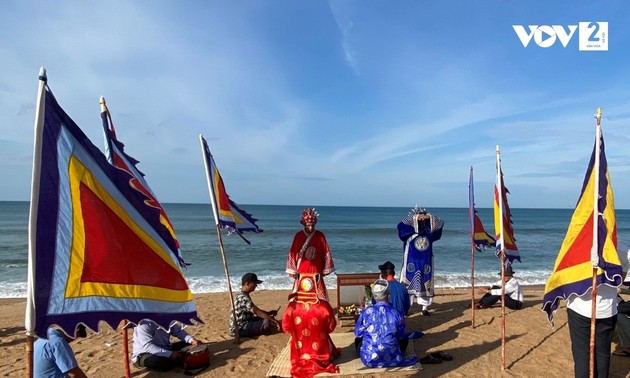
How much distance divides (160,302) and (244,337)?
4.54m

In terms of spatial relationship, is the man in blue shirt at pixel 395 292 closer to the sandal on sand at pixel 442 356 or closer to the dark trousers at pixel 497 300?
the sandal on sand at pixel 442 356

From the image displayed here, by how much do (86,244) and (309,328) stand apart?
3478mm

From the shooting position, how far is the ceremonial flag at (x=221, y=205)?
669cm

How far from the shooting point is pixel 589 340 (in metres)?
4.28

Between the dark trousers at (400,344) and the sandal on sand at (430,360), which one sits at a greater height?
the dark trousers at (400,344)

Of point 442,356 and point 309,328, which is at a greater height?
point 309,328

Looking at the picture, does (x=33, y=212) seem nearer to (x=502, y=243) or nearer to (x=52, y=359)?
(x=52, y=359)

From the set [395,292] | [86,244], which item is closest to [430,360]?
[395,292]

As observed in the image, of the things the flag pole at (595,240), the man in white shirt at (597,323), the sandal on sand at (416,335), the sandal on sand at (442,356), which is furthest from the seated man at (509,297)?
the flag pole at (595,240)

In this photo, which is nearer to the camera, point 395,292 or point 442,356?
point 442,356

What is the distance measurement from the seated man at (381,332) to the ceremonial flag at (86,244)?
310cm

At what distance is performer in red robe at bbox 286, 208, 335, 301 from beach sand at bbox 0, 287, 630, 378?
1530mm

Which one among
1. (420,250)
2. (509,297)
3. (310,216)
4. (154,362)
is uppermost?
(310,216)

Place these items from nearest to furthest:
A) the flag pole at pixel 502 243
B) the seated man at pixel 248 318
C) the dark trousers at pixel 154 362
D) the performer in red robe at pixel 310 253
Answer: the flag pole at pixel 502 243 < the dark trousers at pixel 154 362 < the performer in red robe at pixel 310 253 < the seated man at pixel 248 318
